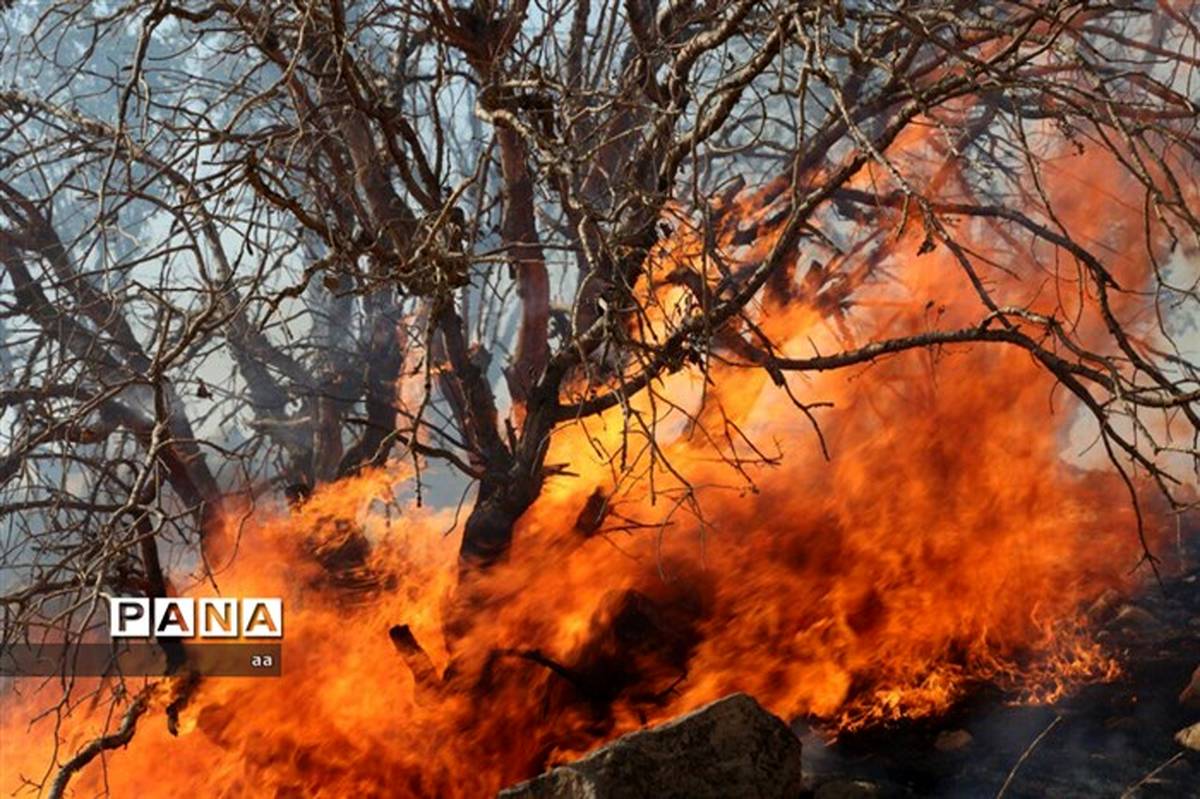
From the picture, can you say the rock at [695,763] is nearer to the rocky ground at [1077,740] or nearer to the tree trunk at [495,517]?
the rocky ground at [1077,740]

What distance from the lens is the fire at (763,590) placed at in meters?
5.31

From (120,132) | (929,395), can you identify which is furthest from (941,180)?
(120,132)

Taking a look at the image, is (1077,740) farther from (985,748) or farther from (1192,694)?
(1192,694)

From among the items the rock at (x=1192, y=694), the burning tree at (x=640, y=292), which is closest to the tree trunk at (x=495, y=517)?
the burning tree at (x=640, y=292)

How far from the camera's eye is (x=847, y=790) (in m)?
4.80

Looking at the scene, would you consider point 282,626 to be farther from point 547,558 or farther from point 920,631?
point 920,631

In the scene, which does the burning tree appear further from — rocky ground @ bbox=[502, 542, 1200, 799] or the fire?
rocky ground @ bbox=[502, 542, 1200, 799]

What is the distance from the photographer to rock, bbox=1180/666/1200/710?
4738 mm

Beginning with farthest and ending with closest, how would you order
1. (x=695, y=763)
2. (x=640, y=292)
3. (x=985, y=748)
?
(x=640, y=292)
(x=985, y=748)
(x=695, y=763)

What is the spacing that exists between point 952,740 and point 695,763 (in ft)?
4.61

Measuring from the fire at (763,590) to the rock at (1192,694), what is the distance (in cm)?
31

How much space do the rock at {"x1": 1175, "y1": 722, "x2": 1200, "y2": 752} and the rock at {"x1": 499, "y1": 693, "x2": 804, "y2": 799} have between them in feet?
5.13

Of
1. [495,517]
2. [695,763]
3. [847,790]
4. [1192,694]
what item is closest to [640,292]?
[495,517]

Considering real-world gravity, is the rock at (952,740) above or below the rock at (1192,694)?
above
